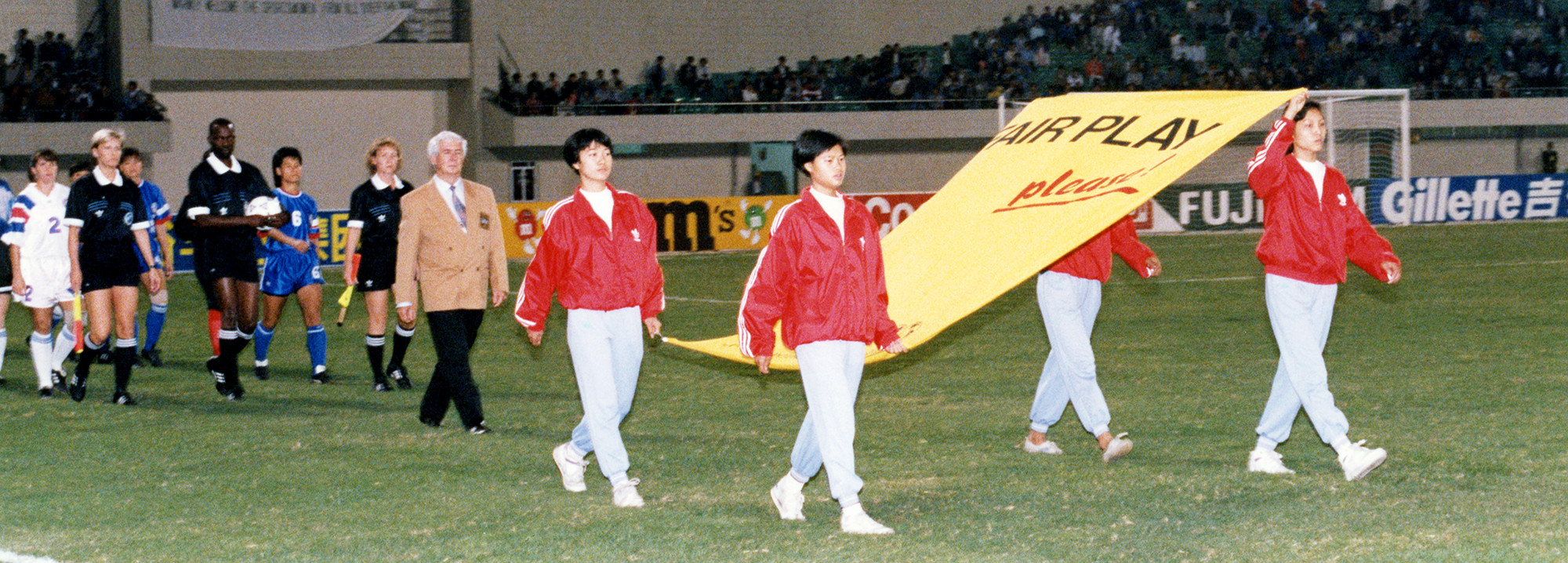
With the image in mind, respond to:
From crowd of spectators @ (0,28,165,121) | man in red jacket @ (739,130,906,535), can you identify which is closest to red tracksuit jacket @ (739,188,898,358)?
man in red jacket @ (739,130,906,535)

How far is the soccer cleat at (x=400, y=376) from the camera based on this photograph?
10.6m

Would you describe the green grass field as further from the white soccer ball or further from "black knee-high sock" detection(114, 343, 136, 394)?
the white soccer ball

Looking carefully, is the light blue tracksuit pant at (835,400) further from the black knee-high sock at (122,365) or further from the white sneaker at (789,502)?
the black knee-high sock at (122,365)

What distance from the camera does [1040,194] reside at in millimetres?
6641

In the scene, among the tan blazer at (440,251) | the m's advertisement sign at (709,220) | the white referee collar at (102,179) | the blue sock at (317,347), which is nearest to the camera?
the tan blazer at (440,251)

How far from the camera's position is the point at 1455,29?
41.5 metres

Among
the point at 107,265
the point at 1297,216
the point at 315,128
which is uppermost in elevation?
the point at 315,128

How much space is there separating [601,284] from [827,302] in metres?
1.13

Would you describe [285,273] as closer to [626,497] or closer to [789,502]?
[626,497]

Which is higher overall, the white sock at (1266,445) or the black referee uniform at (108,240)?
the black referee uniform at (108,240)

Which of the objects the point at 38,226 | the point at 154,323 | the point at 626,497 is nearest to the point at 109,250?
the point at 38,226

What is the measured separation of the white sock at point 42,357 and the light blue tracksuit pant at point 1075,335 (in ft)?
22.1

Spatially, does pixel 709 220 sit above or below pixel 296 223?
below

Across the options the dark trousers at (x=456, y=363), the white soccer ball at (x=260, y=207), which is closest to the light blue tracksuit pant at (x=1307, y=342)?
the dark trousers at (x=456, y=363)
